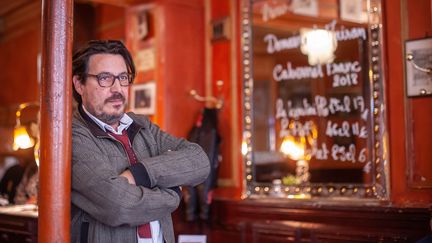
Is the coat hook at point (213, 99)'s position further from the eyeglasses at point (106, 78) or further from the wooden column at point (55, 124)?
the wooden column at point (55, 124)

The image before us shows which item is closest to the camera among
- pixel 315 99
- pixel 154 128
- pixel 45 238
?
pixel 45 238

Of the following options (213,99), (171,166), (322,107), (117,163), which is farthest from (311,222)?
(117,163)

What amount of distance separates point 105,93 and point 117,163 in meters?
0.29

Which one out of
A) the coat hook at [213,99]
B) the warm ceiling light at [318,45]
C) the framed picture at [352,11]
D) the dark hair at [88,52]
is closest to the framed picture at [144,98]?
the coat hook at [213,99]

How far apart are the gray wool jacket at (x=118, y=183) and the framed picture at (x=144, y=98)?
97.1 inches

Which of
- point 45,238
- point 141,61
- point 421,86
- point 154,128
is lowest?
point 45,238

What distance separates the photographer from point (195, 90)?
475 centimetres

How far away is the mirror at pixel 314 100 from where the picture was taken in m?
3.66

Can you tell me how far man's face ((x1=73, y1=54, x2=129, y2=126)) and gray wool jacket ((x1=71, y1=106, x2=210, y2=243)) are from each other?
0.06m

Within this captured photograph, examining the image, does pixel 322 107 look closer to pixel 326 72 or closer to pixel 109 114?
pixel 326 72

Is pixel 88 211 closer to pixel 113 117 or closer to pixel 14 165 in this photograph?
pixel 113 117

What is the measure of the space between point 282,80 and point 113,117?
2.35 metres

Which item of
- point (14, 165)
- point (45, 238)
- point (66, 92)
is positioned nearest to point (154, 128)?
point (66, 92)

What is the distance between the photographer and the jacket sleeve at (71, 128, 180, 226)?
188 cm
